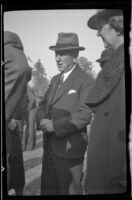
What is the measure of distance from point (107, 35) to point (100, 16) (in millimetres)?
137

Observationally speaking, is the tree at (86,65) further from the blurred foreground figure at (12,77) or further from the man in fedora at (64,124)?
the blurred foreground figure at (12,77)

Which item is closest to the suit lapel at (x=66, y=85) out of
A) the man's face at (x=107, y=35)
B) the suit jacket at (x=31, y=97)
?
the suit jacket at (x=31, y=97)

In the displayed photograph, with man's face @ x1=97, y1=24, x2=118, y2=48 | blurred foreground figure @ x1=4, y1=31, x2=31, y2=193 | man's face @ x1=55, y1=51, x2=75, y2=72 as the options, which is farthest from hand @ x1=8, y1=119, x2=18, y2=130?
man's face @ x1=97, y1=24, x2=118, y2=48

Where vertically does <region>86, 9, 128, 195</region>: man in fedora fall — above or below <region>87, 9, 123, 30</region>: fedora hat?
below

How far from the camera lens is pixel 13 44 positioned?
2.60 metres

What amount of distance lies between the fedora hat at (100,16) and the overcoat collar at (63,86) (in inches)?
12.0

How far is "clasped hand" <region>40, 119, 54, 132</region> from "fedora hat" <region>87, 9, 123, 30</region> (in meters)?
0.71

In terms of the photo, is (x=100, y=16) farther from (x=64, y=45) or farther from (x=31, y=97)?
(x=31, y=97)

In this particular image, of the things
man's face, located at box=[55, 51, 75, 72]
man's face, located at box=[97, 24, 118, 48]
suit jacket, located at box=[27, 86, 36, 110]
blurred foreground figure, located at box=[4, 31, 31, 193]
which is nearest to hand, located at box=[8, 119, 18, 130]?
blurred foreground figure, located at box=[4, 31, 31, 193]

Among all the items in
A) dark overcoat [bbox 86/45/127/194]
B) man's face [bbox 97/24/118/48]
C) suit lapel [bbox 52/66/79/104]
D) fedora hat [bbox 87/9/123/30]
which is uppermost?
fedora hat [bbox 87/9/123/30]

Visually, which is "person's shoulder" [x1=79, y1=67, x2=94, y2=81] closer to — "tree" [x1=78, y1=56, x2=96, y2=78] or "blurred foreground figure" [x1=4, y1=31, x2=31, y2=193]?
"tree" [x1=78, y1=56, x2=96, y2=78]

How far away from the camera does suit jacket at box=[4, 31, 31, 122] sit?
259cm

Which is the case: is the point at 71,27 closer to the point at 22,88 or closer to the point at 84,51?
the point at 84,51

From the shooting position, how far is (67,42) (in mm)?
2650
